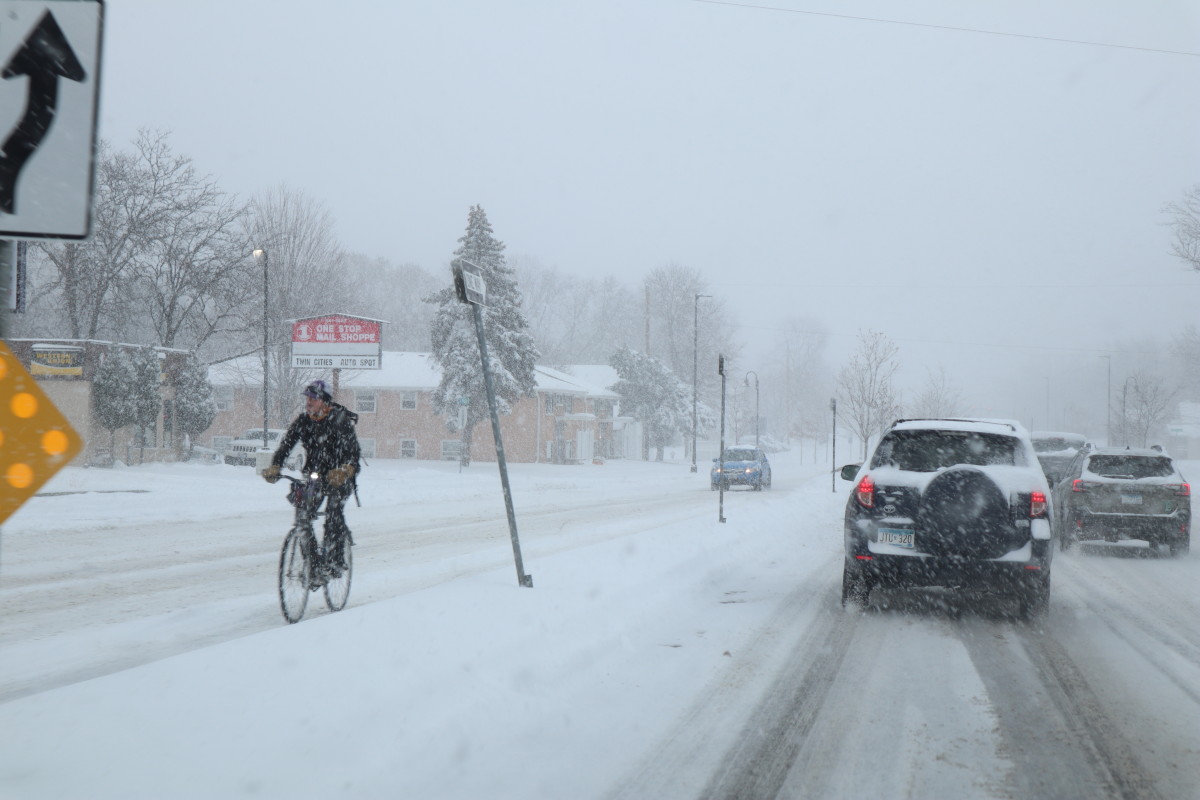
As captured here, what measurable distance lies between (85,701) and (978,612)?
7315 millimetres

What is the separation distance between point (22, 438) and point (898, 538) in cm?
684

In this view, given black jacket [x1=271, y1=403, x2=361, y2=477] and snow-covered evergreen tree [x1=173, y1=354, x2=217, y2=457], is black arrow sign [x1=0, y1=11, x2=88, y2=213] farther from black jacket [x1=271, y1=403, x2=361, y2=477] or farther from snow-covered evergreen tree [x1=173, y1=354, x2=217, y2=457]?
snow-covered evergreen tree [x1=173, y1=354, x2=217, y2=457]

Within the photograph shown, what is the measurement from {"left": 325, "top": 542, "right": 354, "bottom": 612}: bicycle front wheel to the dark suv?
14.4ft

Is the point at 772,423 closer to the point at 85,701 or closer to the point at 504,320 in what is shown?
the point at 504,320

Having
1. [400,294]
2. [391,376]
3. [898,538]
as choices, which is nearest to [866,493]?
[898,538]

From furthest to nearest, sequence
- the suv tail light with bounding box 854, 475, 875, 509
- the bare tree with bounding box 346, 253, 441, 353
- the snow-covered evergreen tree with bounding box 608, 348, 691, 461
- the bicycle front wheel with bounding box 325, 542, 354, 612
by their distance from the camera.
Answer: the bare tree with bounding box 346, 253, 441, 353
the snow-covered evergreen tree with bounding box 608, 348, 691, 461
the suv tail light with bounding box 854, 475, 875, 509
the bicycle front wheel with bounding box 325, 542, 354, 612

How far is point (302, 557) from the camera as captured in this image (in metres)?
7.30

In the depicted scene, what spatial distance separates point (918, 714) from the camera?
17.3 ft

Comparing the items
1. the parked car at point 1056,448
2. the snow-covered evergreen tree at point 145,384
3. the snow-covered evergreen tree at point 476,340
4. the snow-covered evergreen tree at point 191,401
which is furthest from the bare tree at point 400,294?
the parked car at point 1056,448

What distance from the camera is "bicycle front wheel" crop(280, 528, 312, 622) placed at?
Answer: 7.15m

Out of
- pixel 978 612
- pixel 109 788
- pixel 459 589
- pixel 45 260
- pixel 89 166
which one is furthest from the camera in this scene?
pixel 45 260

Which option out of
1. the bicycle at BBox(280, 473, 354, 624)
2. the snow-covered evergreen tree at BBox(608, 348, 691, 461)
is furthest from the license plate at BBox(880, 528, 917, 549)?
the snow-covered evergreen tree at BBox(608, 348, 691, 461)

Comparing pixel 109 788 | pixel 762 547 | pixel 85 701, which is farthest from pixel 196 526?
pixel 109 788

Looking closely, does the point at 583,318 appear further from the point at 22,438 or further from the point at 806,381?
the point at 22,438
